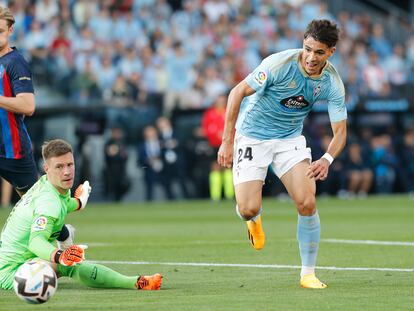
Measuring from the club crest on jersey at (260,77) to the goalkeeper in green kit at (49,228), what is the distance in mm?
1927

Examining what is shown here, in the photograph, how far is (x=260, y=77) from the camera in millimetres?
10047

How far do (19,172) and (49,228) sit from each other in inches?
67.1

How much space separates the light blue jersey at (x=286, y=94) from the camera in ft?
33.2

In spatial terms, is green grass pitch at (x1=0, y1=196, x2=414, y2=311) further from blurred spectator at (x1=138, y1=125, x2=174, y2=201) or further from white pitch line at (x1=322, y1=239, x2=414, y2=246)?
blurred spectator at (x1=138, y1=125, x2=174, y2=201)

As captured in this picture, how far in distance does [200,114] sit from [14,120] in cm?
1808

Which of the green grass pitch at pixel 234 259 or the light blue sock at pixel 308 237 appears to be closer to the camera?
the green grass pitch at pixel 234 259

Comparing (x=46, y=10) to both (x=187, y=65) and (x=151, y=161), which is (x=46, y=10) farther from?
(x=151, y=161)

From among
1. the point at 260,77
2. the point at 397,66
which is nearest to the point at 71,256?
the point at 260,77

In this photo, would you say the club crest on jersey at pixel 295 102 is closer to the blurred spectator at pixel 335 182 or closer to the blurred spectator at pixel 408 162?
the blurred spectator at pixel 335 182

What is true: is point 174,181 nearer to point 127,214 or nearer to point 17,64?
point 127,214

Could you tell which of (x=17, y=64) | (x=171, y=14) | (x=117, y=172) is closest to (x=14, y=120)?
(x=17, y=64)

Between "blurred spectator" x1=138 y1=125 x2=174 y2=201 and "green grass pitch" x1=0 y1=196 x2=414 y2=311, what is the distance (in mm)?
3614

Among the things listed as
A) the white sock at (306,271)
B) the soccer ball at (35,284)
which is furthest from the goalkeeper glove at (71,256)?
the white sock at (306,271)

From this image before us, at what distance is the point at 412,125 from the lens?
30.7m
